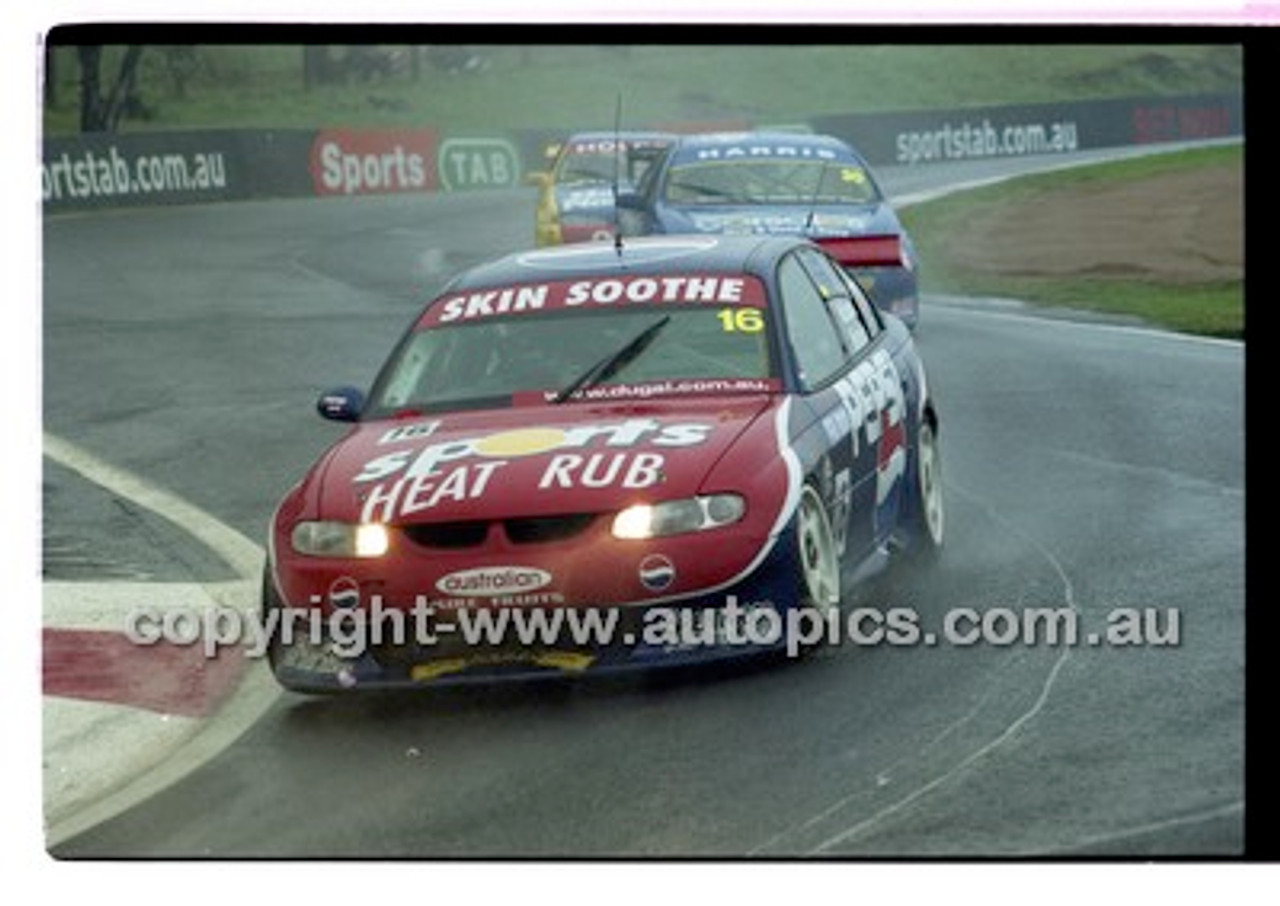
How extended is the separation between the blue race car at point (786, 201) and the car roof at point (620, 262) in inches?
10.1

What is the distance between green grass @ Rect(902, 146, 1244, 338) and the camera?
33.1 ft

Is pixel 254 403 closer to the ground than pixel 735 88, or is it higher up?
closer to the ground

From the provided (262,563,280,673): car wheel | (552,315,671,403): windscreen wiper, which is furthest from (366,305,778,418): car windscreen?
(262,563,280,673): car wheel

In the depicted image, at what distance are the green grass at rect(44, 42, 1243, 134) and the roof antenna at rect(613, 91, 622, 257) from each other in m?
0.02

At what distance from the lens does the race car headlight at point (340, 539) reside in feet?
22.4

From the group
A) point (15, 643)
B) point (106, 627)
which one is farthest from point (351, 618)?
point (15, 643)

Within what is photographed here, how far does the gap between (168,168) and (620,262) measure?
115 cm

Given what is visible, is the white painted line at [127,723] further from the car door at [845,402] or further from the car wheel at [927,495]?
the car wheel at [927,495]

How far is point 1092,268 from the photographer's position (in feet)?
36.3

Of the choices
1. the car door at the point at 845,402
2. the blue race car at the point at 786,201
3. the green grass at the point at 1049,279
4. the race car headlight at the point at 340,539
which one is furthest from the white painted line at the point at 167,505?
the green grass at the point at 1049,279

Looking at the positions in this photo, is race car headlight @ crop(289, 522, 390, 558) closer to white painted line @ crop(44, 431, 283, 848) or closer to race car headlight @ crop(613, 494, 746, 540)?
white painted line @ crop(44, 431, 283, 848)
